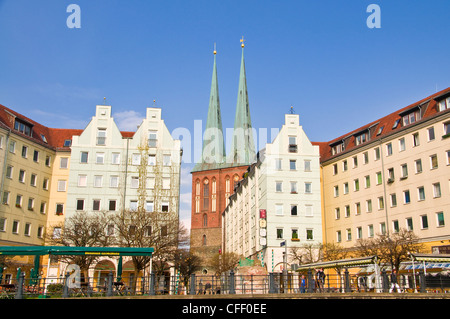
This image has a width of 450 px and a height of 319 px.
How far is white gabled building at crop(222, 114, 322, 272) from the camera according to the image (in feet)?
207

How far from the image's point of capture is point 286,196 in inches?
2547

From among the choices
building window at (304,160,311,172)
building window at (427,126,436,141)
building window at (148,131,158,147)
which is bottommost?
building window at (427,126,436,141)

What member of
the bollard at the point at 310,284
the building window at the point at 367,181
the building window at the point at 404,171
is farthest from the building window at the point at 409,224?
the bollard at the point at 310,284

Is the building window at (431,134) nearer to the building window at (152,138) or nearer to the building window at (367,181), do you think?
the building window at (367,181)

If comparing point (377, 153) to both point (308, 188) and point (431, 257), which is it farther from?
point (431, 257)

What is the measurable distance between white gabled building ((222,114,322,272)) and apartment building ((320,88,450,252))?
321 centimetres

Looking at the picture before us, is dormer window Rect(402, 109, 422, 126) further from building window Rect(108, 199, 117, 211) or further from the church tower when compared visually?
the church tower

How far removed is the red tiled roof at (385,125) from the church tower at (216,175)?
46.4m

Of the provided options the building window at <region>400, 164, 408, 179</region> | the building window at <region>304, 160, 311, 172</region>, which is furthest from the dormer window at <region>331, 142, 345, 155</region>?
the building window at <region>400, 164, 408, 179</region>

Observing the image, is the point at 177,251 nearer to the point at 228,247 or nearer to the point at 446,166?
the point at 446,166

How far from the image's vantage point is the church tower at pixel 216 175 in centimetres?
11981

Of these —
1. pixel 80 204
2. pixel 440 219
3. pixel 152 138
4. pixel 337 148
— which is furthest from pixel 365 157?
pixel 80 204
